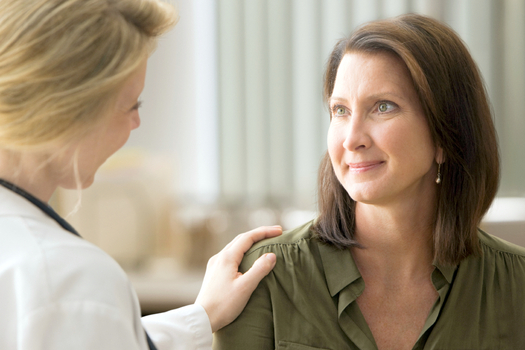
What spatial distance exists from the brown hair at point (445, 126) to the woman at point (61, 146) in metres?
0.61

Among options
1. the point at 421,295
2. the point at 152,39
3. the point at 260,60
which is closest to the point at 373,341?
the point at 421,295

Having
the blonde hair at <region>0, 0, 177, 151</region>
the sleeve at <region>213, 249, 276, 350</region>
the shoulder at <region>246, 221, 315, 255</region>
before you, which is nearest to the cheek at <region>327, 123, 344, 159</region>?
the shoulder at <region>246, 221, 315, 255</region>

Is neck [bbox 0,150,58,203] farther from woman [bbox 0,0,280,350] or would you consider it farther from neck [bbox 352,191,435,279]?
neck [bbox 352,191,435,279]

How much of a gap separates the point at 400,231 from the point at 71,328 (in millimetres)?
904

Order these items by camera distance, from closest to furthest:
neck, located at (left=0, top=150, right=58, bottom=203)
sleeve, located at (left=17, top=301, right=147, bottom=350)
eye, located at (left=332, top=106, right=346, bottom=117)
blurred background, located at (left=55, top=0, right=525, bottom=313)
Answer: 1. sleeve, located at (left=17, top=301, right=147, bottom=350)
2. neck, located at (left=0, top=150, right=58, bottom=203)
3. eye, located at (left=332, top=106, right=346, bottom=117)
4. blurred background, located at (left=55, top=0, right=525, bottom=313)

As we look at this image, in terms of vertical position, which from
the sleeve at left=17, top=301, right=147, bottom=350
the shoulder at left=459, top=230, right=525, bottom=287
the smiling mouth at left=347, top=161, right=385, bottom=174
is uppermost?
the smiling mouth at left=347, top=161, right=385, bottom=174

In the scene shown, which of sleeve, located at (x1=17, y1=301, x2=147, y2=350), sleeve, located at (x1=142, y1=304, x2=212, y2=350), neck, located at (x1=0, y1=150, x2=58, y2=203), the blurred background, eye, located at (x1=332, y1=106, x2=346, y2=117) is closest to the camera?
sleeve, located at (x1=17, y1=301, x2=147, y2=350)

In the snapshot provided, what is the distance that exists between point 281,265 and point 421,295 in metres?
0.36

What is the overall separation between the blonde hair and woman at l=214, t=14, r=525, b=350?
2.07ft

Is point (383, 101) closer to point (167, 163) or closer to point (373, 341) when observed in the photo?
point (373, 341)

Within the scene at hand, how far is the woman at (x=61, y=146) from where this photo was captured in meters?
0.69

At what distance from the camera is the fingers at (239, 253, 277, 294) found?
1.25 metres

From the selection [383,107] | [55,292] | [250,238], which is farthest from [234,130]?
[55,292]

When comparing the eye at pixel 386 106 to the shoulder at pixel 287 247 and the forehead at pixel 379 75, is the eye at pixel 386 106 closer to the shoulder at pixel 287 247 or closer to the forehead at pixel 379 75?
the forehead at pixel 379 75
